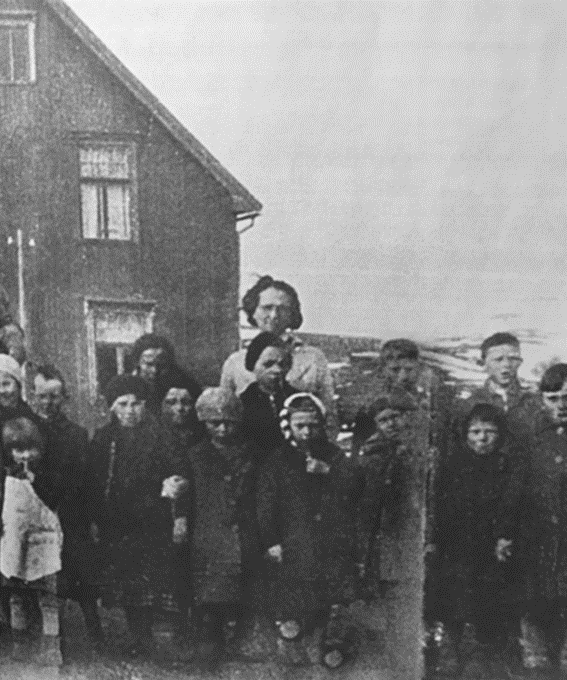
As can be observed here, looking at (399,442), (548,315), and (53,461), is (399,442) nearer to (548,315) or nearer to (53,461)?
(548,315)

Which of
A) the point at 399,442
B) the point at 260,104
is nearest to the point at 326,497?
the point at 399,442

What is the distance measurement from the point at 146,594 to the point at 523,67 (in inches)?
89.5

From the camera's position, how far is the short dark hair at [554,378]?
337 centimetres

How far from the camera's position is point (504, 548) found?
347 centimetres

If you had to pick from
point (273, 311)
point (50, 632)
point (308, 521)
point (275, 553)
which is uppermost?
point (273, 311)

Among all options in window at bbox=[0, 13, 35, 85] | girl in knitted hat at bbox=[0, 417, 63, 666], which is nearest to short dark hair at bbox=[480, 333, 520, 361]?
girl in knitted hat at bbox=[0, 417, 63, 666]

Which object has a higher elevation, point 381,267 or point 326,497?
point 381,267

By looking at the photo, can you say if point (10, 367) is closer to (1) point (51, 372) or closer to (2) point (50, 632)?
(1) point (51, 372)

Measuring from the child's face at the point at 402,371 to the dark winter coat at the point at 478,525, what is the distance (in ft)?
0.96

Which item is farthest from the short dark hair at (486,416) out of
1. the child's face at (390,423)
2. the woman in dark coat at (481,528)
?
the child's face at (390,423)

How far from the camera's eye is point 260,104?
334 centimetres

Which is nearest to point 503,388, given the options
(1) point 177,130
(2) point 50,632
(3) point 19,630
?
(1) point 177,130

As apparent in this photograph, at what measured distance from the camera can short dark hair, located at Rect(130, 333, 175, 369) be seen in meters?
3.47

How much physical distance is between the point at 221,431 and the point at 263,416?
0.16m
